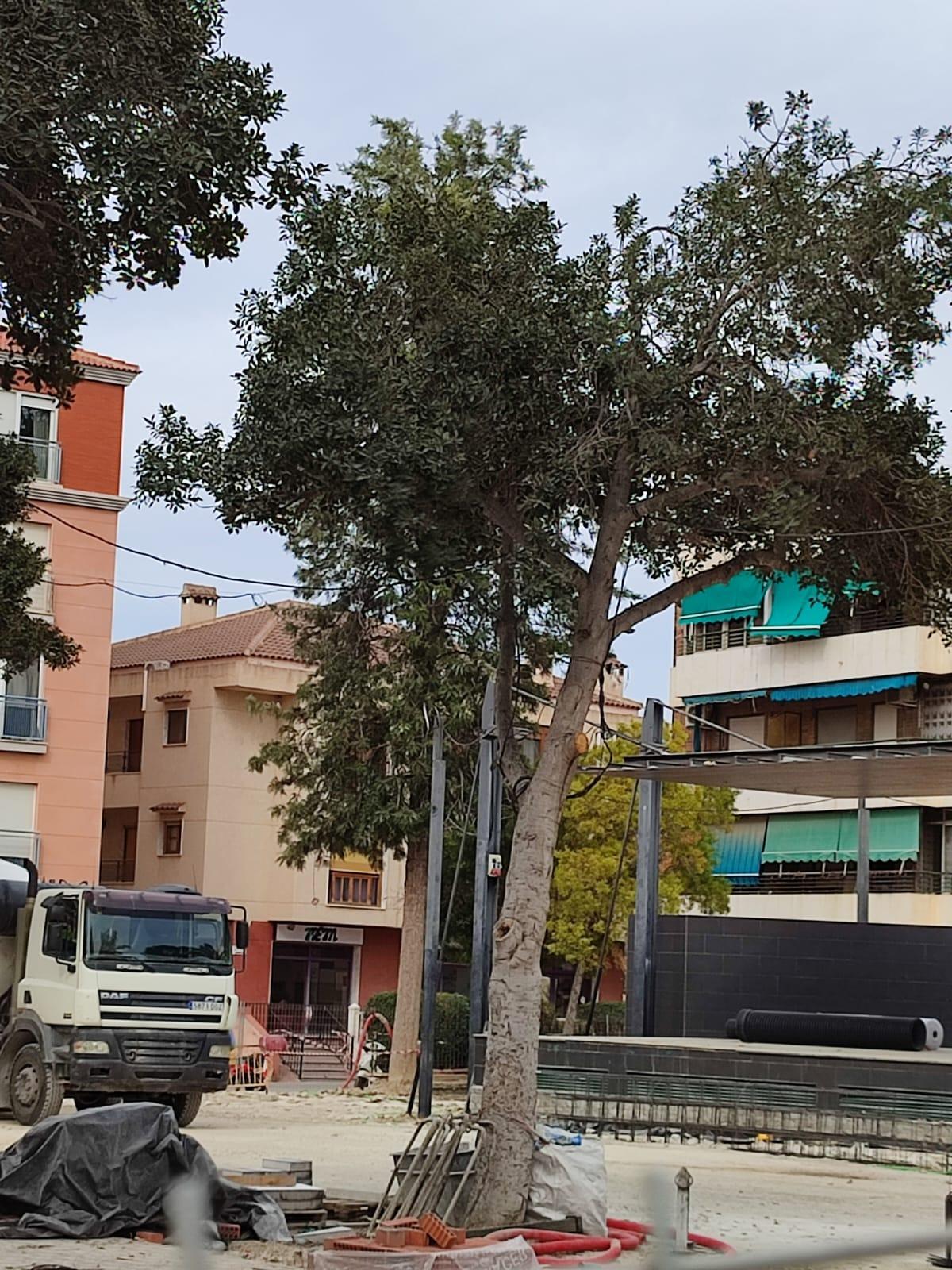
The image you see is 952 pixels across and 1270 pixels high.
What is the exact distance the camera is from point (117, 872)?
1901 inches

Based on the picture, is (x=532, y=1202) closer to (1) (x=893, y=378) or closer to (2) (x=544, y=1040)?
(1) (x=893, y=378)

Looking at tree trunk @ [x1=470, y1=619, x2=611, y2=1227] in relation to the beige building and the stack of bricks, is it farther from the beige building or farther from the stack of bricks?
the beige building

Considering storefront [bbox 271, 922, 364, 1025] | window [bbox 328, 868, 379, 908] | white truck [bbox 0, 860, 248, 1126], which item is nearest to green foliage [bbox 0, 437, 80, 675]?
white truck [bbox 0, 860, 248, 1126]

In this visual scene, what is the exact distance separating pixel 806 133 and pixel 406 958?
19665 millimetres

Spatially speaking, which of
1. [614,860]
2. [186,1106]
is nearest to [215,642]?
[614,860]

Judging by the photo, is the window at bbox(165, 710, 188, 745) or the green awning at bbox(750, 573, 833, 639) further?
the green awning at bbox(750, 573, 833, 639)

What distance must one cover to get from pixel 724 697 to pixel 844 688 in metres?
4.54

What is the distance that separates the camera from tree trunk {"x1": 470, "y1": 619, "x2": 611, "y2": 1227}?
41.9ft

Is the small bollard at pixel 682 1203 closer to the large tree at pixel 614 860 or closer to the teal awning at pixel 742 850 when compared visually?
the large tree at pixel 614 860

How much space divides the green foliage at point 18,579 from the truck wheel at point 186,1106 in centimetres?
703

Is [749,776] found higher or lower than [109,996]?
higher

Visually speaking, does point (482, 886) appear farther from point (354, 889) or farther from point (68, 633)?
point (354, 889)

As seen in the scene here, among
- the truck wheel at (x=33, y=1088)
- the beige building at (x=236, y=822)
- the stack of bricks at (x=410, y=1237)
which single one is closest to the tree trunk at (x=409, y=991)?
the truck wheel at (x=33, y=1088)

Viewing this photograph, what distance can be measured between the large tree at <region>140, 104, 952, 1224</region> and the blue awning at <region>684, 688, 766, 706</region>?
3603 centimetres
